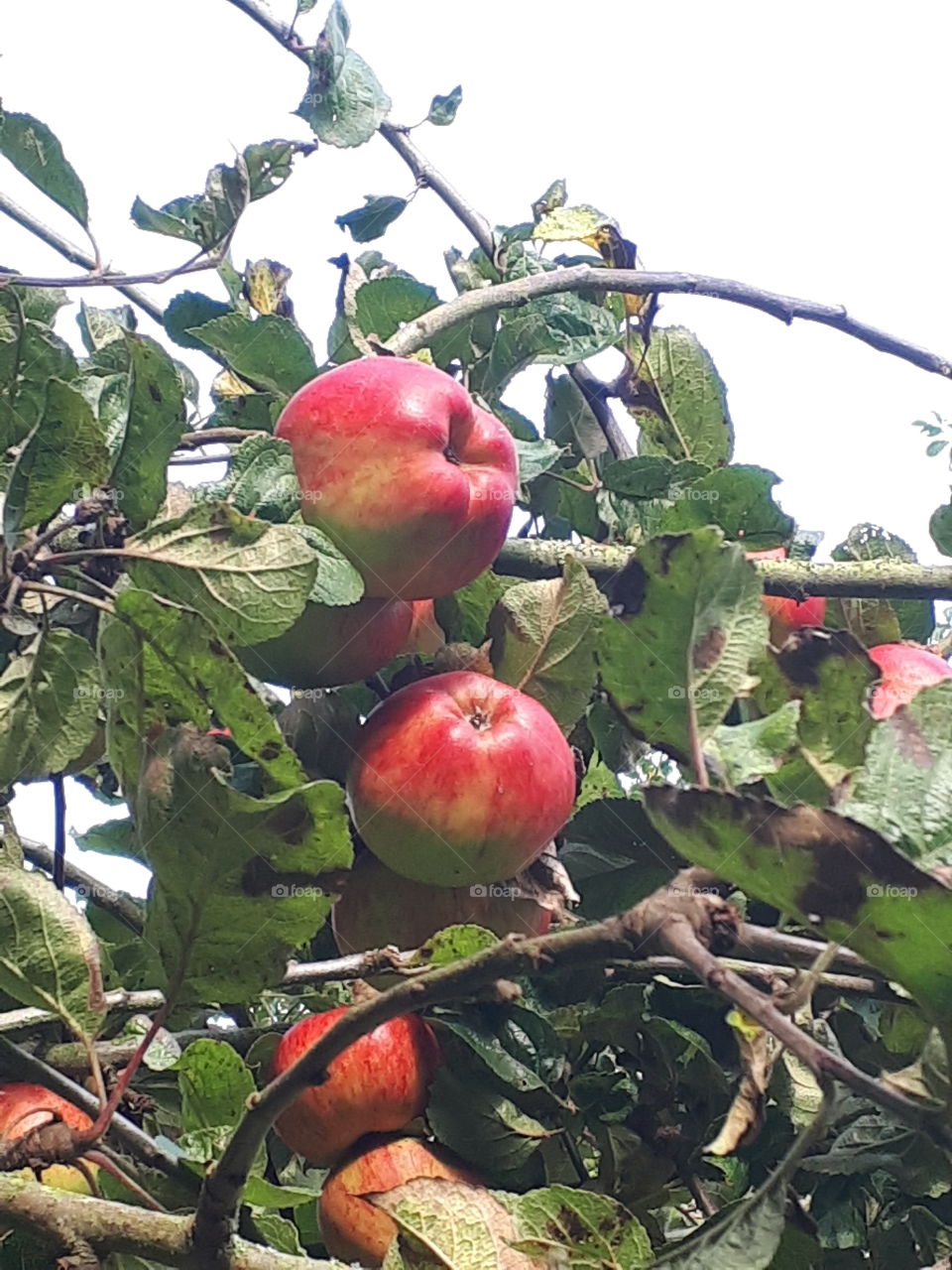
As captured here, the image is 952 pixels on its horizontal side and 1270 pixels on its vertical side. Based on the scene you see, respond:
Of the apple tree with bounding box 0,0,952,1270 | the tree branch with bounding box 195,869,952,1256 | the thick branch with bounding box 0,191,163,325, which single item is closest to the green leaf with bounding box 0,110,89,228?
the apple tree with bounding box 0,0,952,1270

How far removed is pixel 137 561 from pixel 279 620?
0.33 feet

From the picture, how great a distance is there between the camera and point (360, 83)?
1276 mm

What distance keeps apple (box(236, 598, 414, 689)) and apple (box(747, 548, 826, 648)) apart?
0.35 metres

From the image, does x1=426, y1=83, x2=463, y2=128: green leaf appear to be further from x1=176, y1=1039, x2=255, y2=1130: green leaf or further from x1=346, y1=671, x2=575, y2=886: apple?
x1=176, y1=1039, x2=255, y2=1130: green leaf

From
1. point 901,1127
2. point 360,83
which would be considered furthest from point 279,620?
point 360,83

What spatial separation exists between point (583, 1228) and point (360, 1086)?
304mm

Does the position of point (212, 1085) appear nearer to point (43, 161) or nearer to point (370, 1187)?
point (370, 1187)

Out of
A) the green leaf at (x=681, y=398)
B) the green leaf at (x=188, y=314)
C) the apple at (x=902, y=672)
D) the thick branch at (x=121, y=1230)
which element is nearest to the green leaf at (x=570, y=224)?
the green leaf at (x=681, y=398)

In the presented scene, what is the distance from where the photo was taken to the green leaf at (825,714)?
62cm

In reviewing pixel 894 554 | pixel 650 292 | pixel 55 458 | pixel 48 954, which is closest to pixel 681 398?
pixel 650 292

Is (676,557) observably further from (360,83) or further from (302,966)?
(360,83)

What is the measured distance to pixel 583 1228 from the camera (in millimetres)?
600

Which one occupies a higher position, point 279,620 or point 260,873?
point 279,620

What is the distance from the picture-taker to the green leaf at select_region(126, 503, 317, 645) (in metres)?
0.72
